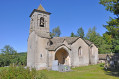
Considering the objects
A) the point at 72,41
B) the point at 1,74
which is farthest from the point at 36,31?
the point at 1,74

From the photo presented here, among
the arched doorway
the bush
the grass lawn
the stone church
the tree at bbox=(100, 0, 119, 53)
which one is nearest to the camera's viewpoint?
the bush

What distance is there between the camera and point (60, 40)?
28266 mm

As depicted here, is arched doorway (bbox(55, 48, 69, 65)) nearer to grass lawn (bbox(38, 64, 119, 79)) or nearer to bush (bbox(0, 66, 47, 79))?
grass lawn (bbox(38, 64, 119, 79))

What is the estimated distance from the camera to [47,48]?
2478 centimetres

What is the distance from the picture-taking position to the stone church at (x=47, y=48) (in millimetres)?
24391

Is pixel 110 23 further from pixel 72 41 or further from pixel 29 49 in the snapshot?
pixel 29 49

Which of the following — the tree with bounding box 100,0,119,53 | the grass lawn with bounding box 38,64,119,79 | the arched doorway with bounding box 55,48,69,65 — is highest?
the tree with bounding box 100,0,119,53

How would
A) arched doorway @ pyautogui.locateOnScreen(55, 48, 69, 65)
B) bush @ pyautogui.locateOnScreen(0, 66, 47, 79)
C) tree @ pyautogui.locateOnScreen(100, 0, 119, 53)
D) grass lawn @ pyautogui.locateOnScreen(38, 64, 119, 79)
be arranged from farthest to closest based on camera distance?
arched doorway @ pyautogui.locateOnScreen(55, 48, 69, 65) < grass lawn @ pyautogui.locateOnScreen(38, 64, 119, 79) < tree @ pyautogui.locateOnScreen(100, 0, 119, 53) < bush @ pyautogui.locateOnScreen(0, 66, 47, 79)

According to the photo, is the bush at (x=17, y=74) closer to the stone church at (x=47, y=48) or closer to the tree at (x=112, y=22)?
the tree at (x=112, y=22)

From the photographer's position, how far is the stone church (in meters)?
24.4

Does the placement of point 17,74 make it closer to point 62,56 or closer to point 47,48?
point 47,48

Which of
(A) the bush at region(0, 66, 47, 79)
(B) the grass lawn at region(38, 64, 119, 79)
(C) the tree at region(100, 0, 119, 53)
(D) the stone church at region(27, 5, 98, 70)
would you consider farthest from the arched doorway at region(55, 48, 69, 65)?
(A) the bush at region(0, 66, 47, 79)

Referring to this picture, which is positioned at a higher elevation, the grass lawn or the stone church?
the stone church

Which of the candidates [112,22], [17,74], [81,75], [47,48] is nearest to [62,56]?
[47,48]
